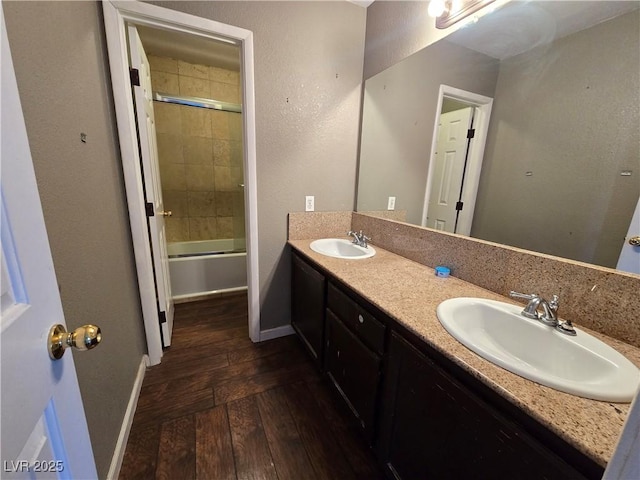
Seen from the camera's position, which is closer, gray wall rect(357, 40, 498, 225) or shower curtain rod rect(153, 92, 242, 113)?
gray wall rect(357, 40, 498, 225)

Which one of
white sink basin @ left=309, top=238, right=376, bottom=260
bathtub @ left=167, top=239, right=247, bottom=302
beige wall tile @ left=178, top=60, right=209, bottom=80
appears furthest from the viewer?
beige wall tile @ left=178, top=60, right=209, bottom=80

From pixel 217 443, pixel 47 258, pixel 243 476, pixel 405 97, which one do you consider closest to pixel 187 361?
pixel 217 443

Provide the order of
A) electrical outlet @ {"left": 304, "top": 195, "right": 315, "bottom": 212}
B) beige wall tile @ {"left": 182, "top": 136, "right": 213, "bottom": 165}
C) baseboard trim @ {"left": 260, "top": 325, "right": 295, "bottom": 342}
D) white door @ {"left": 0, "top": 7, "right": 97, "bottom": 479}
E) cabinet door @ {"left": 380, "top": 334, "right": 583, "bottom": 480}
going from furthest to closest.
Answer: beige wall tile @ {"left": 182, "top": 136, "right": 213, "bottom": 165}, baseboard trim @ {"left": 260, "top": 325, "right": 295, "bottom": 342}, electrical outlet @ {"left": 304, "top": 195, "right": 315, "bottom": 212}, cabinet door @ {"left": 380, "top": 334, "right": 583, "bottom": 480}, white door @ {"left": 0, "top": 7, "right": 97, "bottom": 479}

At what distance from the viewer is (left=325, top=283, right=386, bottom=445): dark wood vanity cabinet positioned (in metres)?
1.04

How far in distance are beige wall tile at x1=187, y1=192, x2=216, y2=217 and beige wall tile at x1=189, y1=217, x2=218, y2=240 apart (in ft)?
0.20

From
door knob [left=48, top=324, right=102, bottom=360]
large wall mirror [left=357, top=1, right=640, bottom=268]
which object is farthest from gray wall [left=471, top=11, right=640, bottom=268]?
door knob [left=48, top=324, right=102, bottom=360]

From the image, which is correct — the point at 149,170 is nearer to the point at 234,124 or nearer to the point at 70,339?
the point at 70,339

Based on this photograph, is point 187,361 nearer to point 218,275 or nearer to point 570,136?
point 218,275

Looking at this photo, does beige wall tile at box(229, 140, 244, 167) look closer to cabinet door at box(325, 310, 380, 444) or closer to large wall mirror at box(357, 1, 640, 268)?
large wall mirror at box(357, 1, 640, 268)

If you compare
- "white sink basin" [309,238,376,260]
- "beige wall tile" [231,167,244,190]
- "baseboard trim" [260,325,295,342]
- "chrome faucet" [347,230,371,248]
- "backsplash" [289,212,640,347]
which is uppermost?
"beige wall tile" [231,167,244,190]

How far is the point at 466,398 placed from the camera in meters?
0.68

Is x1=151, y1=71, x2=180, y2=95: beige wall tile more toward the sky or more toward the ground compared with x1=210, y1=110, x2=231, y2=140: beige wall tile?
more toward the sky

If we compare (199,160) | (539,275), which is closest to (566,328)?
→ (539,275)

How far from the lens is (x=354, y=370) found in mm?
1188
